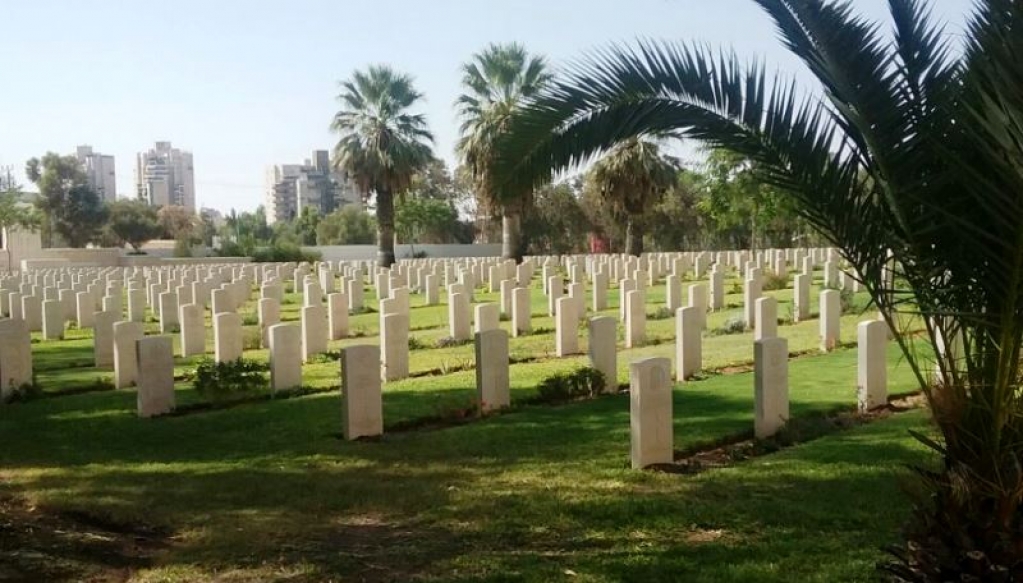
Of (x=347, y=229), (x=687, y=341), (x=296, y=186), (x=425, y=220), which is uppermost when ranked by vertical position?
(x=296, y=186)

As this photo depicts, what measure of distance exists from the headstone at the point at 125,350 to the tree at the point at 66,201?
61.9 meters

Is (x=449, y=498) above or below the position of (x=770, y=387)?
below

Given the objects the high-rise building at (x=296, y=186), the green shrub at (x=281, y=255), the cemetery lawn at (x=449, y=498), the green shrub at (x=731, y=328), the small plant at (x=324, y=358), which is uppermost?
the high-rise building at (x=296, y=186)

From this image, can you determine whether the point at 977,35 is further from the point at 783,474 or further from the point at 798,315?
the point at 798,315

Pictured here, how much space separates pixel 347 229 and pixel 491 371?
71639mm

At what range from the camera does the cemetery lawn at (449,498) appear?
500 cm

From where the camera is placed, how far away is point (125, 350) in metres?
11.9

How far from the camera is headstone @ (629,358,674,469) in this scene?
7094mm

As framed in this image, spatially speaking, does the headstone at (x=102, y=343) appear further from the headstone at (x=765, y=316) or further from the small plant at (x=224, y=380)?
the headstone at (x=765, y=316)

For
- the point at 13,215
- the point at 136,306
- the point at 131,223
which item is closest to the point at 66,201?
the point at 131,223

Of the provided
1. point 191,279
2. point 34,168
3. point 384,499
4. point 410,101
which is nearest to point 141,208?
point 34,168

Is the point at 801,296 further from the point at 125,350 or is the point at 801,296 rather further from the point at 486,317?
the point at 125,350

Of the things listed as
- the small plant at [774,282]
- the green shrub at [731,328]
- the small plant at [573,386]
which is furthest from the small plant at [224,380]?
the small plant at [774,282]

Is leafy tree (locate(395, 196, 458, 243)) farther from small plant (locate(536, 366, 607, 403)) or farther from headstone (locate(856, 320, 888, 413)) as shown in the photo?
headstone (locate(856, 320, 888, 413))
